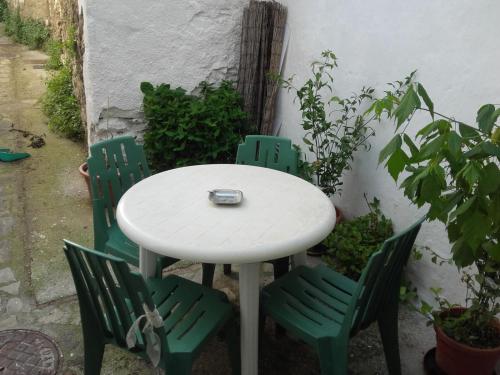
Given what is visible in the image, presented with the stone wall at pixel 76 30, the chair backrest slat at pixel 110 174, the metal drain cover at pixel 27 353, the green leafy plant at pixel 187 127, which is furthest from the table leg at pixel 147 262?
the stone wall at pixel 76 30

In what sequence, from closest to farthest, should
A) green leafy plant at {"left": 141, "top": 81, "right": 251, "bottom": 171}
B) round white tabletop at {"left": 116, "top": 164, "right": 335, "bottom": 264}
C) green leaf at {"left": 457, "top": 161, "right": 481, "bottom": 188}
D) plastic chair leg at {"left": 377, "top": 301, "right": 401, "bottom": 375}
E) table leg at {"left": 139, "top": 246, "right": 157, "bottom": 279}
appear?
green leaf at {"left": 457, "top": 161, "right": 481, "bottom": 188}, round white tabletop at {"left": 116, "top": 164, "right": 335, "bottom": 264}, plastic chair leg at {"left": 377, "top": 301, "right": 401, "bottom": 375}, table leg at {"left": 139, "top": 246, "right": 157, "bottom": 279}, green leafy plant at {"left": 141, "top": 81, "right": 251, "bottom": 171}

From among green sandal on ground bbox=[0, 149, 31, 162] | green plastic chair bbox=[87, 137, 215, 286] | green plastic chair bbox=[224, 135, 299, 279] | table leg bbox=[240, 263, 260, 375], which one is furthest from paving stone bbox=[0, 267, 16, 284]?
green sandal on ground bbox=[0, 149, 31, 162]

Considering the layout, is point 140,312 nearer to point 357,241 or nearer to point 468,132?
point 468,132

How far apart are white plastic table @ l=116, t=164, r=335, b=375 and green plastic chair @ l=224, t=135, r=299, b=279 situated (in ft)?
1.19

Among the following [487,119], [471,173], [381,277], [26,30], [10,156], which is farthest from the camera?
[26,30]

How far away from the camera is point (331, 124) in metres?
3.58

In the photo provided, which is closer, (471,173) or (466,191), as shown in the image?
(471,173)

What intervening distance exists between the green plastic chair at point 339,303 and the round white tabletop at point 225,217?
33 centimetres

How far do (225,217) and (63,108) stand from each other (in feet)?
13.7

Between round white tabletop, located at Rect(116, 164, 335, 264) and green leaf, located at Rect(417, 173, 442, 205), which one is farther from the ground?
green leaf, located at Rect(417, 173, 442, 205)

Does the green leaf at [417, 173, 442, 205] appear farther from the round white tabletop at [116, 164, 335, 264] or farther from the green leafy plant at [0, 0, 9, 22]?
the green leafy plant at [0, 0, 9, 22]

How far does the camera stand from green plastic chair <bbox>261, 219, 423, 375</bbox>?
1.85 m

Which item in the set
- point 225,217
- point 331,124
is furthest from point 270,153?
point 225,217

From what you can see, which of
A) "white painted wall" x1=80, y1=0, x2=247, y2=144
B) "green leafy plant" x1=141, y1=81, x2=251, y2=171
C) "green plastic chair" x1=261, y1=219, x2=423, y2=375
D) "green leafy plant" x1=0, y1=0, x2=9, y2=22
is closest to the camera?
"green plastic chair" x1=261, y1=219, x2=423, y2=375
